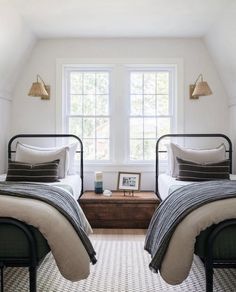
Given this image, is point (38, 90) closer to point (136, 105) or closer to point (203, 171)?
point (136, 105)

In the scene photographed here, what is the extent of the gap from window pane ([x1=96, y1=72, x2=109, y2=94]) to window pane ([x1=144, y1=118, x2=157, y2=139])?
0.72m

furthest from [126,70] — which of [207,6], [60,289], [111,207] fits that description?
[60,289]

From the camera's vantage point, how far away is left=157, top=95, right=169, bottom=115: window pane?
4.92 metres

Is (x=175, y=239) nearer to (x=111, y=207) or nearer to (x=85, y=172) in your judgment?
(x=111, y=207)

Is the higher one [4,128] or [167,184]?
[4,128]

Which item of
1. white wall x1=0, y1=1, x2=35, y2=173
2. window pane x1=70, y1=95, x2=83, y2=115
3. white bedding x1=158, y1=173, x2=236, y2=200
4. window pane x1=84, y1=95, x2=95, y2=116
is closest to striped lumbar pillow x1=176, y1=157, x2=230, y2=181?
white bedding x1=158, y1=173, x2=236, y2=200

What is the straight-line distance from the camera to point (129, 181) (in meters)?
4.47

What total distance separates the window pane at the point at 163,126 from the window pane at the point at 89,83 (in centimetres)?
104

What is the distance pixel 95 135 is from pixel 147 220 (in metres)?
1.44

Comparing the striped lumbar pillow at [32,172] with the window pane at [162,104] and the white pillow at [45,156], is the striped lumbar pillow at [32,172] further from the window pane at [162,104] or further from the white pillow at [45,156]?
the window pane at [162,104]

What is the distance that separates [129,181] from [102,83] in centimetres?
146

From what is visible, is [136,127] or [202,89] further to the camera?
[136,127]

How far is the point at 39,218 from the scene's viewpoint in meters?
2.04

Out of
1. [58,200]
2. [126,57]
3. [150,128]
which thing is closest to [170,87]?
[150,128]
